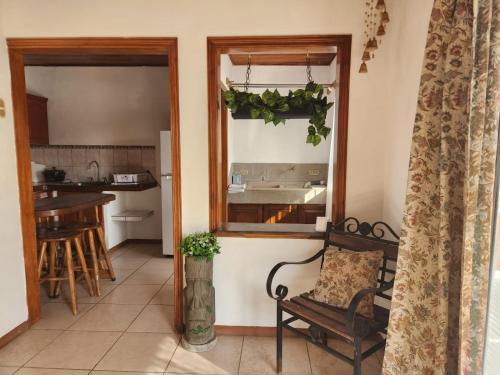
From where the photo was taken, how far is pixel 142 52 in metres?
2.38

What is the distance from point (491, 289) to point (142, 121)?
4656mm

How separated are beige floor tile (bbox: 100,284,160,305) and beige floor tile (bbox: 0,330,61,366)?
0.61 m

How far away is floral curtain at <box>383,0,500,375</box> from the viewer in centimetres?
113

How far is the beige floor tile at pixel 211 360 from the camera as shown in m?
2.10

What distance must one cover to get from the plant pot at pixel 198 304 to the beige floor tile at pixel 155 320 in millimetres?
346

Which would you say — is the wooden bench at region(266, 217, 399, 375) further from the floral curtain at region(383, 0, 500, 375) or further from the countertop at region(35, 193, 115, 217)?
the countertop at region(35, 193, 115, 217)

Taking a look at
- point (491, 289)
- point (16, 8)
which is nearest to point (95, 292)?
point (16, 8)

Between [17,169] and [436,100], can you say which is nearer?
[436,100]

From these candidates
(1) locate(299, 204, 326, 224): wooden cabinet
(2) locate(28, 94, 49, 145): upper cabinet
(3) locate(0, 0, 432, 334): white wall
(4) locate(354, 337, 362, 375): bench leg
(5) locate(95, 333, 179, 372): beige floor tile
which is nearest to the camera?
(4) locate(354, 337, 362, 375): bench leg

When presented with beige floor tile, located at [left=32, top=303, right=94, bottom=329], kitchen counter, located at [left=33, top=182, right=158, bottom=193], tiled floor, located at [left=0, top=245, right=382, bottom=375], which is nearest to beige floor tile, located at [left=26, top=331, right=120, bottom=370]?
tiled floor, located at [left=0, top=245, right=382, bottom=375]

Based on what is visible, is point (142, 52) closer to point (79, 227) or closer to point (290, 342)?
point (79, 227)

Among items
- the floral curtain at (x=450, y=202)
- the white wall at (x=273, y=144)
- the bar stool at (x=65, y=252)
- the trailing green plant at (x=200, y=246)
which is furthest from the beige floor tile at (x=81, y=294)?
the floral curtain at (x=450, y=202)

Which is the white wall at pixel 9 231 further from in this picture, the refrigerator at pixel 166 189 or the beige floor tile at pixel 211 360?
the refrigerator at pixel 166 189

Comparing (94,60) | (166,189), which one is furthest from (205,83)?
(94,60)
